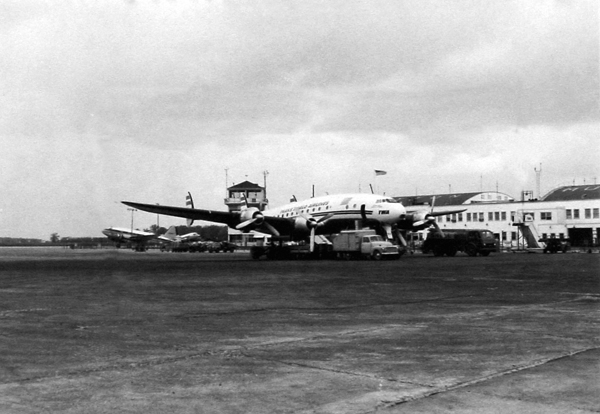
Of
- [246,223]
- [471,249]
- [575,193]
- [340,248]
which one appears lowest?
[471,249]

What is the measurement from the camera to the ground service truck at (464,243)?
48750 millimetres

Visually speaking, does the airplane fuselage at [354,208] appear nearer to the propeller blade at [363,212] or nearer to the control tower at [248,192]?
the propeller blade at [363,212]

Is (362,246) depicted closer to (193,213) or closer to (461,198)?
(193,213)

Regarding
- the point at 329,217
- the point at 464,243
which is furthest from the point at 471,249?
the point at 329,217

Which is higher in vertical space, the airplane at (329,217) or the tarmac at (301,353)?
the airplane at (329,217)

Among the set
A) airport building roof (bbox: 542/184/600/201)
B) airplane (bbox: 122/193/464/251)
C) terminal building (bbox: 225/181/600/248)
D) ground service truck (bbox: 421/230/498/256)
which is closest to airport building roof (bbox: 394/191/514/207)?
terminal building (bbox: 225/181/600/248)

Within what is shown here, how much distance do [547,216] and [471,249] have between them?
42.6 m

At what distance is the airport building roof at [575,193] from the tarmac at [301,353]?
286 ft

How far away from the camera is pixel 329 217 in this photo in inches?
1746

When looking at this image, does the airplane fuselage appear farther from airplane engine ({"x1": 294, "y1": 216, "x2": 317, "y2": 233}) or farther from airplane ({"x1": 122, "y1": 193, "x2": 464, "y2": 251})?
airplane engine ({"x1": 294, "y1": 216, "x2": 317, "y2": 233})

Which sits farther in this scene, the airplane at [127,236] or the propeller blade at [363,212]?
the airplane at [127,236]

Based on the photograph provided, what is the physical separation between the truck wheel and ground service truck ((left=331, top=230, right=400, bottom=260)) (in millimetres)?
10673

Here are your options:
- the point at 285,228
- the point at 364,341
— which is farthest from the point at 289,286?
the point at 285,228

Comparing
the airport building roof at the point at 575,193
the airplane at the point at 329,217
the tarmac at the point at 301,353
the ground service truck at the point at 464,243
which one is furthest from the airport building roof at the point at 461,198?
the tarmac at the point at 301,353
